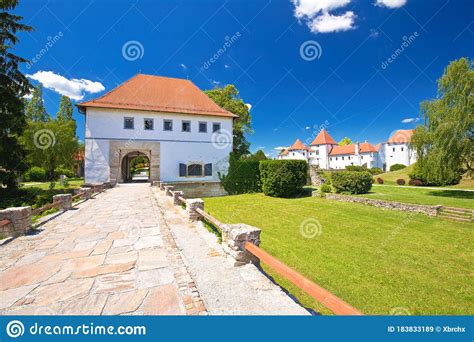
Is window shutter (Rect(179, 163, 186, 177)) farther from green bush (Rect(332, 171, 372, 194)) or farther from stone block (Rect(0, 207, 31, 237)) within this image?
stone block (Rect(0, 207, 31, 237))

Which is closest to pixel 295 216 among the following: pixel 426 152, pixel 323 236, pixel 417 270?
pixel 323 236

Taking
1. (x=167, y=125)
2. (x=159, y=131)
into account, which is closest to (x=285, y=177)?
(x=167, y=125)

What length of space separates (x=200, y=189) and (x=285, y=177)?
8.44 meters

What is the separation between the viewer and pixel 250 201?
1630 cm

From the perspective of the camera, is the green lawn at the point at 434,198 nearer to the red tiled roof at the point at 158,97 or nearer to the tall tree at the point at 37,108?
the red tiled roof at the point at 158,97

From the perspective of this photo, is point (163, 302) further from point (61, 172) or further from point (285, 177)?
point (61, 172)

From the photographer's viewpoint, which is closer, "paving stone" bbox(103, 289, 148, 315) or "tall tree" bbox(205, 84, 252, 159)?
"paving stone" bbox(103, 289, 148, 315)

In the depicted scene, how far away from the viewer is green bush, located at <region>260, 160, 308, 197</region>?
17.7 meters

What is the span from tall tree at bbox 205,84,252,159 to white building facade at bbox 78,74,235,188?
14.1 ft

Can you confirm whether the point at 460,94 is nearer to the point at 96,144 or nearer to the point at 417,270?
the point at 417,270

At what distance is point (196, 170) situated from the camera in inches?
843

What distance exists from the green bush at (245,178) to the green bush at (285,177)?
7.06 ft

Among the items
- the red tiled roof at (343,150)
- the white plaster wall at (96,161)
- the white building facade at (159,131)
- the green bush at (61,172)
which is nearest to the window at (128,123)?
the white building facade at (159,131)

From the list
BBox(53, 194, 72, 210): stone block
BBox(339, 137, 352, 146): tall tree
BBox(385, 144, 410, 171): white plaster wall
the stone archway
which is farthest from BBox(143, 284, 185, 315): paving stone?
BBox(339, 137, 352, 146): tall tree
